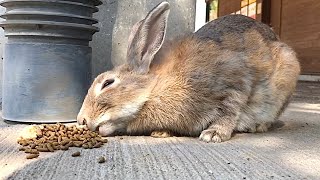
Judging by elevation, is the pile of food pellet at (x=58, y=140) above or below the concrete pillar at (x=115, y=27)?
below

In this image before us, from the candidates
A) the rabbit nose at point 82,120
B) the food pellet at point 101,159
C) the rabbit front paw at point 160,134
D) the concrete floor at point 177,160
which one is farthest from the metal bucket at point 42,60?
the food pellet at point 101,159

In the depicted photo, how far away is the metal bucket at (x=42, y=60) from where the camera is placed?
2900 mm

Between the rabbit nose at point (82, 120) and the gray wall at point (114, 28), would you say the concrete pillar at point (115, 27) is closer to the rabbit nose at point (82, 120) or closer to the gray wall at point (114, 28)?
the gray wall at point (114, 28)

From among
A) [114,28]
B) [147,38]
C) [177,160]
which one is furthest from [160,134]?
[114,28]

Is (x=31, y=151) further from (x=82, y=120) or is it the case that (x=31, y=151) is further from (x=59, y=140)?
(x=82, y=120)

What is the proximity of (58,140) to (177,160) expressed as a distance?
66 centimetres

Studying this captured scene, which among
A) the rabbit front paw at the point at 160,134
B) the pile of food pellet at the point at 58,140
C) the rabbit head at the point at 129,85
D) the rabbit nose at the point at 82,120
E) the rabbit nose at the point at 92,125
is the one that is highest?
the rabbit head at the point at 129,85

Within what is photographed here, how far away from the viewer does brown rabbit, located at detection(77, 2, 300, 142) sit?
97.1 inches

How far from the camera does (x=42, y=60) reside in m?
2.90

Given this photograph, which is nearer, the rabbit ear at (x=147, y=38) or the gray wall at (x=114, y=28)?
the rabbit ear at (x=147, y=38)

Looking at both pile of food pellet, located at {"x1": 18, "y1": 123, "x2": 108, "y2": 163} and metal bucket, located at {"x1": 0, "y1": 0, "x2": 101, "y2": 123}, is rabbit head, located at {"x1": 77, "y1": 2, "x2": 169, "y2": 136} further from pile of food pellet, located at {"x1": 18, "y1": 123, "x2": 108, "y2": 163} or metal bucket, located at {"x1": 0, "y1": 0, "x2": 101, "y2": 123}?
metal bucket, located at {"x1": 0, "y1": 0, "x2": 101, "y2": 123}

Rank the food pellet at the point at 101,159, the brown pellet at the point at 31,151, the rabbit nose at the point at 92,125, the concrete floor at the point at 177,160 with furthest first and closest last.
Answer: the rabbit nose at the point at 92,125 < the brown pellet at the point at 31,151 < the food pellet at the point at 101,159 < the concrete floor at the point at 177,160

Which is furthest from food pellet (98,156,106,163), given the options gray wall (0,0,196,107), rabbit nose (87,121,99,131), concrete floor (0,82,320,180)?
gray wall (0,0,196,107)

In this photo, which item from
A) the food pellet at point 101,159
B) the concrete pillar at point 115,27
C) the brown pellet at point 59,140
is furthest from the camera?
the concrete pillar at point 115,27
